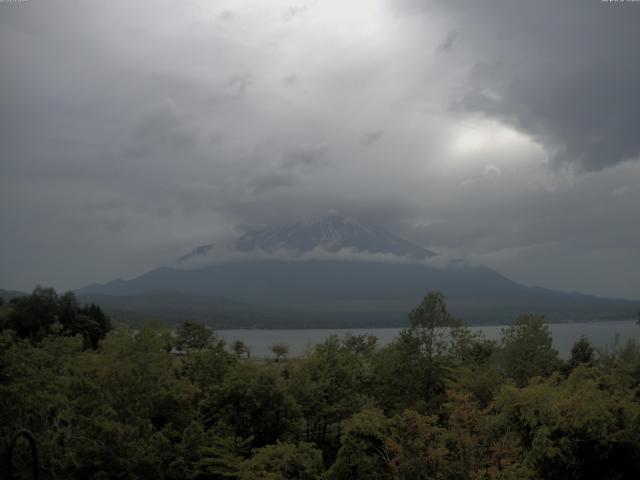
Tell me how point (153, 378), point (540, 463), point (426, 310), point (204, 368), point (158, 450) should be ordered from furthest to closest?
point (426, 310) → point (204, 368) → point (153, 378) → point (158, 450) → point (540, 463)

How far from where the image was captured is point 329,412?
2466cm

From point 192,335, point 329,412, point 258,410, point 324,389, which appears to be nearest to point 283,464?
point 258,410

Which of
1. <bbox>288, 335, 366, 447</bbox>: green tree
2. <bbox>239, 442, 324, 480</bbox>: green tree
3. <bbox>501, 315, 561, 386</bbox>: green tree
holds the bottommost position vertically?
<bbox>239, 442, 324, 480</bbox>: green tree

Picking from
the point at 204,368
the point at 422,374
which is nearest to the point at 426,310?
the point at 422,374

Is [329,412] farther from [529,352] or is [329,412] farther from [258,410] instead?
[529,352]

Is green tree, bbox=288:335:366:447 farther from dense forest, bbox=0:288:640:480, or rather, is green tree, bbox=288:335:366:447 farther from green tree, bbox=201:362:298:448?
green tree, bbox=201:362:298:448

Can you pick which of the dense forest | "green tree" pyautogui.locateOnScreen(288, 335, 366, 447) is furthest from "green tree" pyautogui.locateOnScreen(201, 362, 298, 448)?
"green tree" pyautogui.locateOnScreen(288, 335, 366, 447)

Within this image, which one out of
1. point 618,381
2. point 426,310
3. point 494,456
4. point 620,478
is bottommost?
point 620,478

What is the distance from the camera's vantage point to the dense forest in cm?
→ 1741

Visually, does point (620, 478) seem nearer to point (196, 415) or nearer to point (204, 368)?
point (196, 415)

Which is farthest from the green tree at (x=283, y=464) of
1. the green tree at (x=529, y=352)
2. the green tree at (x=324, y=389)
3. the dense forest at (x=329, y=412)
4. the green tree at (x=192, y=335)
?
the green tree at (x=192, y=335)

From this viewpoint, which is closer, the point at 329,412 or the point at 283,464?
the point at 283,464

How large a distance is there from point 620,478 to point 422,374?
36.2ft

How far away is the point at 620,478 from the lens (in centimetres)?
1778
